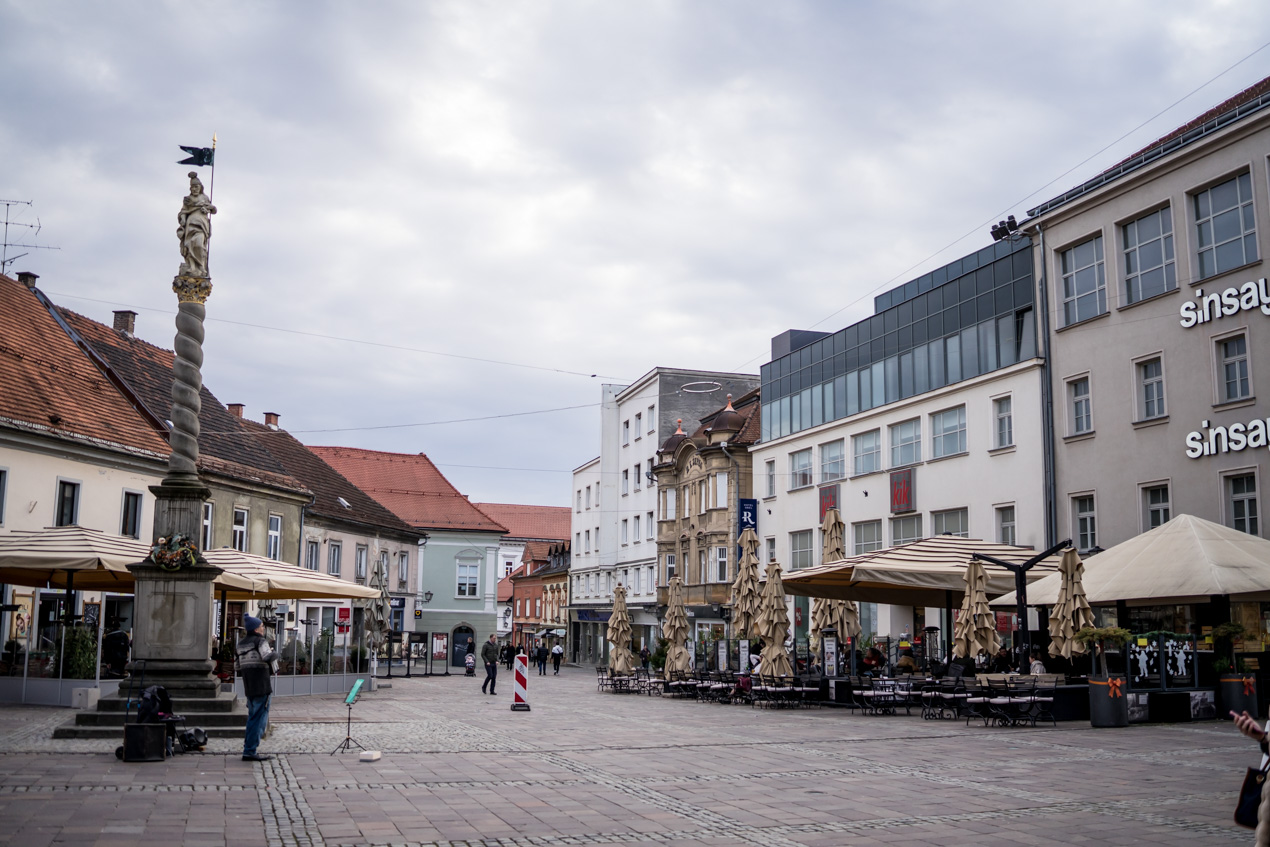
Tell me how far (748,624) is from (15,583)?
51.9 feet

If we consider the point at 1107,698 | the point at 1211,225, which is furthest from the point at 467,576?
the point at 1107,698

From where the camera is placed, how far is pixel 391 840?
881cm

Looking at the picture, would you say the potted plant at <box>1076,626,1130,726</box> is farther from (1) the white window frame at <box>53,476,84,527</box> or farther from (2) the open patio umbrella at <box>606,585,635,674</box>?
(1) the white window frame at <box>53,476,84,527</box>

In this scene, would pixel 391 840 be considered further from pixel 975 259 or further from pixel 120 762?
pixel 975 259

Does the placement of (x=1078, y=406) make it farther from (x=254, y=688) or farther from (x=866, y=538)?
(x=254, y=688)

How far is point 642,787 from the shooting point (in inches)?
466

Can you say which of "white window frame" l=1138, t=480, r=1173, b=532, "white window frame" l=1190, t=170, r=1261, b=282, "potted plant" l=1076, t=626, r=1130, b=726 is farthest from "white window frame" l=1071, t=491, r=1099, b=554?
"potted plant" l=1076, t=626, r=1130, b=726

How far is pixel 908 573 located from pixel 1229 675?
568 centimetres

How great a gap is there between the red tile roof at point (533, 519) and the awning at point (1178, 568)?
8761 cm

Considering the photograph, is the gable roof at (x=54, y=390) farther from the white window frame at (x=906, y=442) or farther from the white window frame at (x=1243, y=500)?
the white window frame at (x=1243, y=500)

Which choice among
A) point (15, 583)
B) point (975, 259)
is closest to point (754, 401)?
point (975, 259)

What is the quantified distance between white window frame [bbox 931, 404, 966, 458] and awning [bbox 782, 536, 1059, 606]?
35.2ft

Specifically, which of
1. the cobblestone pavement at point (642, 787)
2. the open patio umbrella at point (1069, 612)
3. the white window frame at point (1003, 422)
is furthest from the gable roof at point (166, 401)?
the open patio umbrella at point (1069, 612)

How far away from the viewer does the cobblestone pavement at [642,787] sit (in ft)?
30.1
